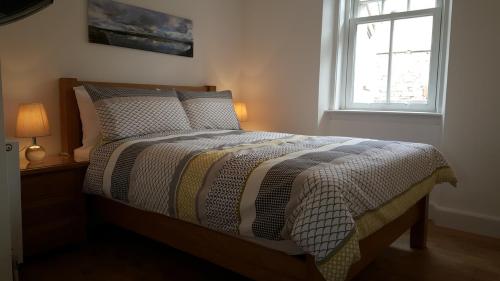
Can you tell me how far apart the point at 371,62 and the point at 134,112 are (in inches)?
82.7

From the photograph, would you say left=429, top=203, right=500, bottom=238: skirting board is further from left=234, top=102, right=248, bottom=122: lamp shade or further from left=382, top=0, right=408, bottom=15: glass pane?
left=234, top=102, right=248, bottom=122: lamp shade

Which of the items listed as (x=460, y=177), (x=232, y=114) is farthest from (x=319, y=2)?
(x=460, y=177)

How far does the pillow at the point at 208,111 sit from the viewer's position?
281cm

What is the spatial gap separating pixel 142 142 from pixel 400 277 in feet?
5.10

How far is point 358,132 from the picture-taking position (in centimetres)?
328

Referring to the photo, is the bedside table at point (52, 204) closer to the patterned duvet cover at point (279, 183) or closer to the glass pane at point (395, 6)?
the patterned duvet cover at point (279, 183)

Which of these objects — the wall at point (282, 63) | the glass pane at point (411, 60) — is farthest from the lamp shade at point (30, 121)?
the glass pane at point (411, 60)

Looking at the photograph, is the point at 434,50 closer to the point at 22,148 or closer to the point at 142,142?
the point at 142,142

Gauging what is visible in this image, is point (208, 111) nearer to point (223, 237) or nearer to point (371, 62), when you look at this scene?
point (223, 237)

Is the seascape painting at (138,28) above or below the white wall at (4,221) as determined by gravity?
above

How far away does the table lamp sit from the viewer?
2172 millimetres

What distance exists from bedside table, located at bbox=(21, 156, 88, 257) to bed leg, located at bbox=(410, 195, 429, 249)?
79.3 inches

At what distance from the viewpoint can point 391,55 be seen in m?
3.20

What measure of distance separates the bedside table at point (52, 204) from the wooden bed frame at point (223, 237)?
0.14 metres
